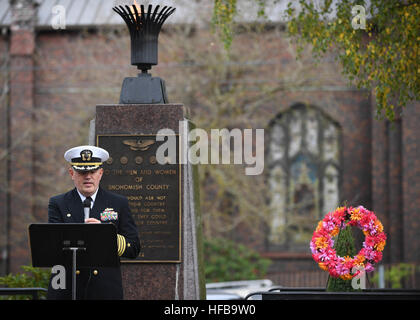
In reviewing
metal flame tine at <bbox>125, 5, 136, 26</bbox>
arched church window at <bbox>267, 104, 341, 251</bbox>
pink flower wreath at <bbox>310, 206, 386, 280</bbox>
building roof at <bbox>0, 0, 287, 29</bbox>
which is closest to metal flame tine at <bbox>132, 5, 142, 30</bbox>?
metal flame tine at <bbox>125, 5, 136, 26</bbox>

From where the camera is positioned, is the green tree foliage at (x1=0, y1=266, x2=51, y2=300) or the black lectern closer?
the black lectern

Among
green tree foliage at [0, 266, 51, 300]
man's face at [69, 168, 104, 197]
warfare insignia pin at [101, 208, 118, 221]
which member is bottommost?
green tree foliage at [0, 266, 51, 300]

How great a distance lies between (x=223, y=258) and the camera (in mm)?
20984

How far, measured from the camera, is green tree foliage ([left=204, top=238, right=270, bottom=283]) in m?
20.7

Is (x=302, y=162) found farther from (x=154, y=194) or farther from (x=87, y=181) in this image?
(x=87, y=181)

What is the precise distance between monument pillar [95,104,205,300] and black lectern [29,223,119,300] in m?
2.57

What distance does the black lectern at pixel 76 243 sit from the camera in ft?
19.2

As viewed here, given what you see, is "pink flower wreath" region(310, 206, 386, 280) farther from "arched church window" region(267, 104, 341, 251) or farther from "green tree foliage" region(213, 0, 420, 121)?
"arched church window" region(267, 104, 341, 251)

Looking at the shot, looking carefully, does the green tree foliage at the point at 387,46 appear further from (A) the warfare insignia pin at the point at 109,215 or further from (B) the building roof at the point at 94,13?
(B) the building roof at the point at 94,13

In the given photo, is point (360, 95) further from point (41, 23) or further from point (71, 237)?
point (71, 237)

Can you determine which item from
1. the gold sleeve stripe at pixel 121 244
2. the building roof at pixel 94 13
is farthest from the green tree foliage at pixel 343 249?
the building roof at pixel 94 13

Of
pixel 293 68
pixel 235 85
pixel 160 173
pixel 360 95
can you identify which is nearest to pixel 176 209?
pixel 160 173

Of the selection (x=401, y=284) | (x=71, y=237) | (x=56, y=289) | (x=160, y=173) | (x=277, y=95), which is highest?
(x=277, y=95)

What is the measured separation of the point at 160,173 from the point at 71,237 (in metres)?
2.80
